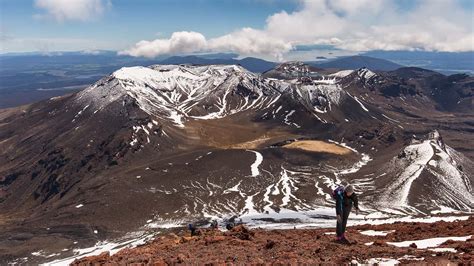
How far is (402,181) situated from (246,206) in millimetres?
52671

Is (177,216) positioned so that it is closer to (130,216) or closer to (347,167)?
(130,216)

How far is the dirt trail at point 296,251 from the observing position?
22734mm

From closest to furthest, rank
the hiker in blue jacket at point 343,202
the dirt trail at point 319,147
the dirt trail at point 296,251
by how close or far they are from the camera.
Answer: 1. the dirt trail at point 296,251
2. the hiker in blue jacket at point 343,202
3. the dirt trail at point 319,147

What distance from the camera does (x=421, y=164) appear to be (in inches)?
6097

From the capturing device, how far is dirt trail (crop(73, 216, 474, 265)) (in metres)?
22.7

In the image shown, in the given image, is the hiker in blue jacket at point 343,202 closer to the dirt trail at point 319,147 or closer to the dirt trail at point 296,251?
the dirt trail at point 296,251

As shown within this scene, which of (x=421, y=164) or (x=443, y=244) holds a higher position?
(x=443, y=244)

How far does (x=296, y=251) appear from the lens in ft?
85.6

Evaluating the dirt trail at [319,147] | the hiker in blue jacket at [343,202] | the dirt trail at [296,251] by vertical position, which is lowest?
the dirt trail at [319,147]

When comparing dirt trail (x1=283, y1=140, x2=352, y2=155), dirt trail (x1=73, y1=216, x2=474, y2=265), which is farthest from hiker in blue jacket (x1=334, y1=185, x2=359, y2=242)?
dirt trail (x1=283, y1=140, x2=352, y2=155)

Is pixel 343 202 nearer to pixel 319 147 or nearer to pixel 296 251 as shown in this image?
pixel 296 251

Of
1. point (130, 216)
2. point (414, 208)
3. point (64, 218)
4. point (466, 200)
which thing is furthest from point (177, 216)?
point (466, 200)

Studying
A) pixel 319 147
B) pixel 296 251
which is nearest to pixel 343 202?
pixel 296 251

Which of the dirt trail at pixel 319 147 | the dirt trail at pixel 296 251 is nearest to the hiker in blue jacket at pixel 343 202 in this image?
the dirt trail at pixel 296 251
